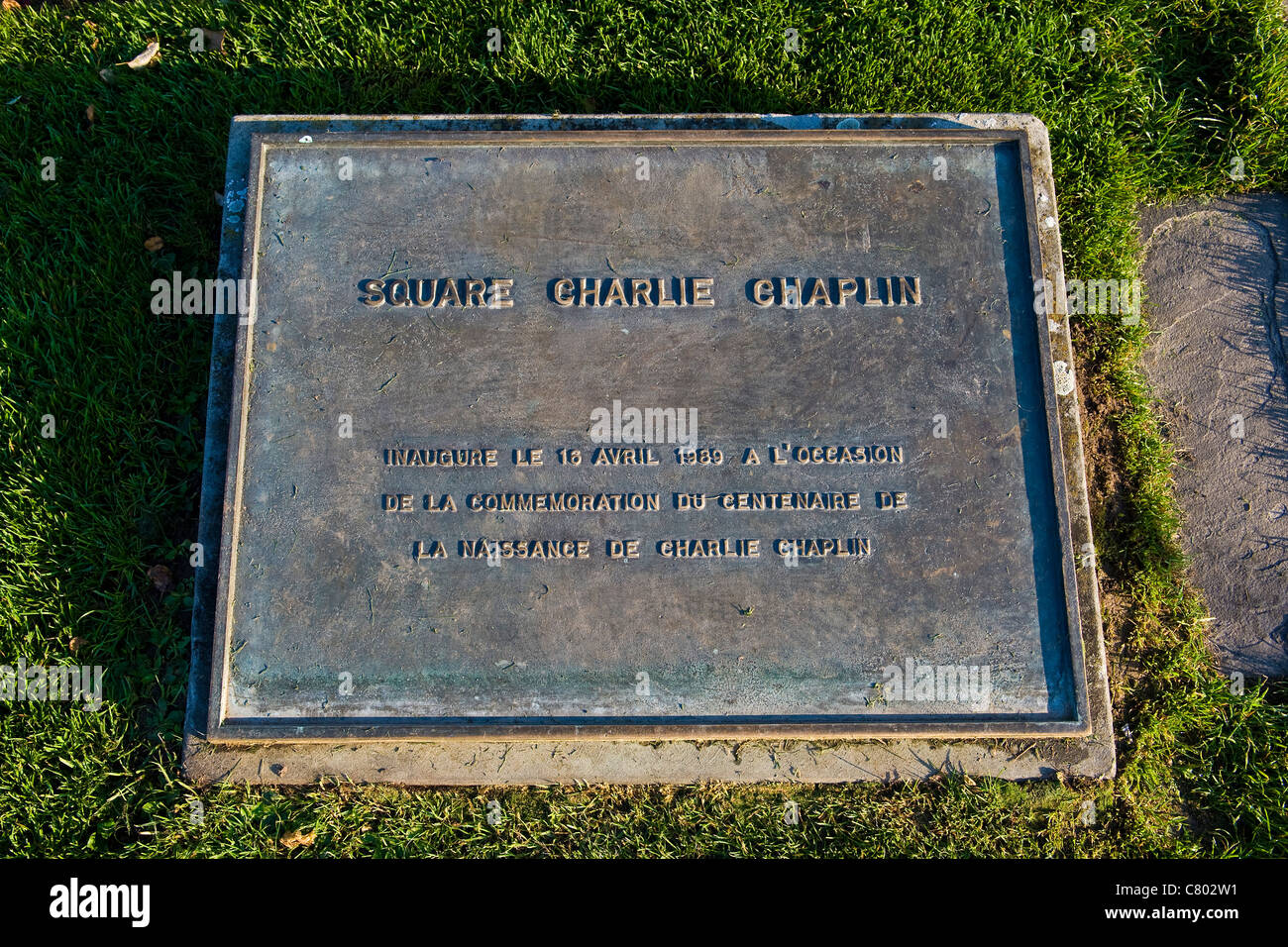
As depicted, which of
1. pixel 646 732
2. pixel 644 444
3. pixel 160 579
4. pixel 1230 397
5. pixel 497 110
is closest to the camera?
pixel 646 732

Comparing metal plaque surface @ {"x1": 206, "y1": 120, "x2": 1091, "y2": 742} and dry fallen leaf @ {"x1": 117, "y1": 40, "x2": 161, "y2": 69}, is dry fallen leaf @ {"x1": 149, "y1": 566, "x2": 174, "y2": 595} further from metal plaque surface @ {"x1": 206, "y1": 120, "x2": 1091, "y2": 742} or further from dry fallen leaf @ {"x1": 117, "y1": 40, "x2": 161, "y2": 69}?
dry fallen leaf @ {"x1": 117, "y1": 40, "x2": 161, "y2": 69}

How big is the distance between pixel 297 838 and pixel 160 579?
108 cm

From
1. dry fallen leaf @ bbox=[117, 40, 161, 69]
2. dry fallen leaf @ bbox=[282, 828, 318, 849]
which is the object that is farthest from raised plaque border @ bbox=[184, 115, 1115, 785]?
dry fallen leaf @ bbox=[117, 40, 161, 69]

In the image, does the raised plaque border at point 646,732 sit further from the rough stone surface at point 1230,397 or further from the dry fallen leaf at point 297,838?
the rough stone surface at point 1230,397

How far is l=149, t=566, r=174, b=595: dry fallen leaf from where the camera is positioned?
3020 millimetres

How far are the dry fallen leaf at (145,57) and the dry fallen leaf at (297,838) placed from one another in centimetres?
313

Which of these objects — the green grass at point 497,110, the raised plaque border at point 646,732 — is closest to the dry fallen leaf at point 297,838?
the green grass at point 497,110

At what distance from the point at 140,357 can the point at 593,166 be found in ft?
6.26

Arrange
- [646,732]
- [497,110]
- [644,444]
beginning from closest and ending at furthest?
[646,732]
[644,444]
[497,110]

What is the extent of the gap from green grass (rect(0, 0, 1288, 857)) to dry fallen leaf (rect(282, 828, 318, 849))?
0.02m

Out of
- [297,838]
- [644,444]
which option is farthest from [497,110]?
[297,838]

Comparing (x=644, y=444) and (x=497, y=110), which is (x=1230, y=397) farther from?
(x=497, y=110)

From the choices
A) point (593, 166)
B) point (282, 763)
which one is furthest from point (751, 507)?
point (282, 763)

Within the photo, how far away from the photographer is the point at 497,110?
3.39 metres
